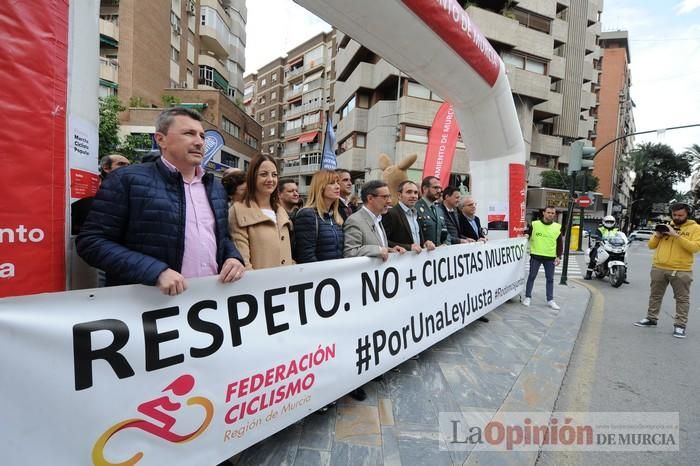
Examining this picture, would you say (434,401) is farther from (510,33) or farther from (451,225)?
(510,33)

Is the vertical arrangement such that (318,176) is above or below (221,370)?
above

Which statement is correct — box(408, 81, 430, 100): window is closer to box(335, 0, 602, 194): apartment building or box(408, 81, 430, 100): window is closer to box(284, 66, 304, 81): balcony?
box(335, 0, 602, 194): apartment building

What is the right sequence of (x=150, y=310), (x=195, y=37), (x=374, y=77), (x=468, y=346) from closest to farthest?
(x=150, y=310), (x=468, y=346), (x=374, y=77), (x=195, y=37)

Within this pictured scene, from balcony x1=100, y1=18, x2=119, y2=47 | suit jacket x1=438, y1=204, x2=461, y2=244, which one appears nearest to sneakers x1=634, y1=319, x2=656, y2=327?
suit jacket x1=438, y1=204, x2=461, y2=244

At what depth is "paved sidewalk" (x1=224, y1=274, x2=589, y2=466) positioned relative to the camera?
2229 mm

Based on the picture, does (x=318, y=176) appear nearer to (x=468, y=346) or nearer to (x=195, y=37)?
(x=468, y=346)

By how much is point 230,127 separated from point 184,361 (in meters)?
29.0

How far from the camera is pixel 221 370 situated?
1.85m

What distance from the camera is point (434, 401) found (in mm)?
2869

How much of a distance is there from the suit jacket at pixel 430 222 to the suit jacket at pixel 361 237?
3.43 feet

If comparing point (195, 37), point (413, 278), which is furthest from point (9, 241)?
Answer: point (195, 37)

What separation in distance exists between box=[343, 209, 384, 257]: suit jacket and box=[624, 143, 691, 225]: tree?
60.6m

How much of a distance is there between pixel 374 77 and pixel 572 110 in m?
17.6

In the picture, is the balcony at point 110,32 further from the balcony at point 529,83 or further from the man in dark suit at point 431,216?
the balcony at point 529,83
